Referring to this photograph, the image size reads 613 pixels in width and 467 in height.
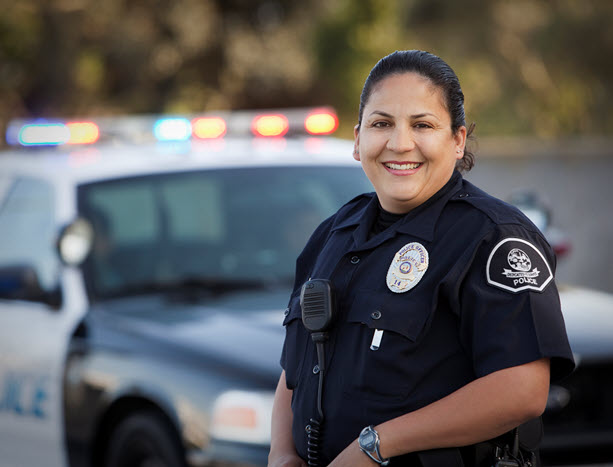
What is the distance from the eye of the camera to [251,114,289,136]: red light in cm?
554

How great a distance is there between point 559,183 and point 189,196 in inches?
208

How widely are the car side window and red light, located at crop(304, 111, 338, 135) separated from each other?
1.57 metres

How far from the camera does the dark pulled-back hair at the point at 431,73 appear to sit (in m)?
2.03

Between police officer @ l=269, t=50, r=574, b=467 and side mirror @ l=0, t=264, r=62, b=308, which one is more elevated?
side mirror @ l=0, t=264, r=62, b=308

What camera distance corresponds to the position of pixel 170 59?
2486cm

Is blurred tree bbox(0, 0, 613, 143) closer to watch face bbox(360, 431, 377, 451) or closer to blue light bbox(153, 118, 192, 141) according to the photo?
blue light bbox(153, 118, 192, 141)

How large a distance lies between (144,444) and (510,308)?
7.11 ft

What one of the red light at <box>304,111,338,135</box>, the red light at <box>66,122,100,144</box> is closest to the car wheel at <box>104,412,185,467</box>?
the red light at <box>66,122,100,144</box>

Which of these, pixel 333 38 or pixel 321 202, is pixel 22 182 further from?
pixel 333 38

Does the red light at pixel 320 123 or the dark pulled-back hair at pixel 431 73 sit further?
the red light at pixel 320 123

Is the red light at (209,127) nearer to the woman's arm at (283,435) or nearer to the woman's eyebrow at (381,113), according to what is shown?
the woman's arm at (283,435)

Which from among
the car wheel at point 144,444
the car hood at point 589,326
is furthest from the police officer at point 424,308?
the car hood at point 589,326

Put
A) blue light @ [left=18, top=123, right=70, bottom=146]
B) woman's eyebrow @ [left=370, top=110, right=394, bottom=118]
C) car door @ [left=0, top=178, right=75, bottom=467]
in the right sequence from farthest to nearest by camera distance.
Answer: blue light @ [left=18, top=123, right=70, bottom=146]
car door @ [left=0, top=178, right=75, bottom=467]
woman's eyebrow @ [left=370, top=110, right=394, bottom=118]

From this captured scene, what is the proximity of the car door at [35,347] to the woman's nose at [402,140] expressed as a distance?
246 cm
